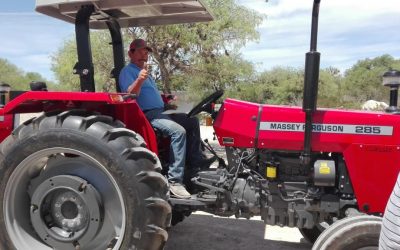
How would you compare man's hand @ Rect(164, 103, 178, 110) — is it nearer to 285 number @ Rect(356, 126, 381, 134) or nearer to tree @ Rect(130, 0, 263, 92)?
285 number @ Rect(356, 126, 381, 134)

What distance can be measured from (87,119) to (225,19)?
1144 centimetres

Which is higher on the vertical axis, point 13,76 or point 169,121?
point 169,121

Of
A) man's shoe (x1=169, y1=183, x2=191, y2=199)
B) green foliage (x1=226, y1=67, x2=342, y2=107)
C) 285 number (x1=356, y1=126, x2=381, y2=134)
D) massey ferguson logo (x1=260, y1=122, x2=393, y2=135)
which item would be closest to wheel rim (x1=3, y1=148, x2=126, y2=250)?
man's shoe (x1=169, y1=183, x2=191, y2=199)

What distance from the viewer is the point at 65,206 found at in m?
3.57

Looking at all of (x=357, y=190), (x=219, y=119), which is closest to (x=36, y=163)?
(x=219, y=119)

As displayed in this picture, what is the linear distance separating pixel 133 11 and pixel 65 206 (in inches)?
71.6

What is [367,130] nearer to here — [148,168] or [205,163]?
[205,163]

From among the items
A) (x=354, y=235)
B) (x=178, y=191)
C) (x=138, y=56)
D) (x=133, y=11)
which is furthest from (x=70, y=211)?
(x=354, y=235)

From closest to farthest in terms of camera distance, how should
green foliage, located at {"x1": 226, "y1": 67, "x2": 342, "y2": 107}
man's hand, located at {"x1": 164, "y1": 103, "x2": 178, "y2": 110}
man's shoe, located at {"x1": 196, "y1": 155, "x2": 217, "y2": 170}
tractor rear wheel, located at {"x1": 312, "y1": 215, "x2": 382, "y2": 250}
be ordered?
1. tractor rear wheel, located at {"x1": 312, "y1": 215, "x2": 382, "y2": 250}
2. man's shoe, located at {"x1": 196, "y1": 155, "x2": 217, "y2": 170}
3. man's hand, located at {"x1": 164, "y1": 103, "x2": 178, "y2": 110}
4. green foliage, located at {"x1": 226, "y1": 67, "x2": 342, "y2": 107}

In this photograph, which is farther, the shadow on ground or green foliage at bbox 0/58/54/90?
green foliage at bbox 0/58/54/90

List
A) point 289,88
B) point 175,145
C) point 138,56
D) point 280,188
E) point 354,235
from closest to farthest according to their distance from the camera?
point 354,235, point 280,188, point 175,145, point 138,56, point 289,88

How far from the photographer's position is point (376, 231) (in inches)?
120

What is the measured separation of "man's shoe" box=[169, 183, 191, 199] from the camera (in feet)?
12.3

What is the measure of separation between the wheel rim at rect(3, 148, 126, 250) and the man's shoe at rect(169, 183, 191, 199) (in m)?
0.46
